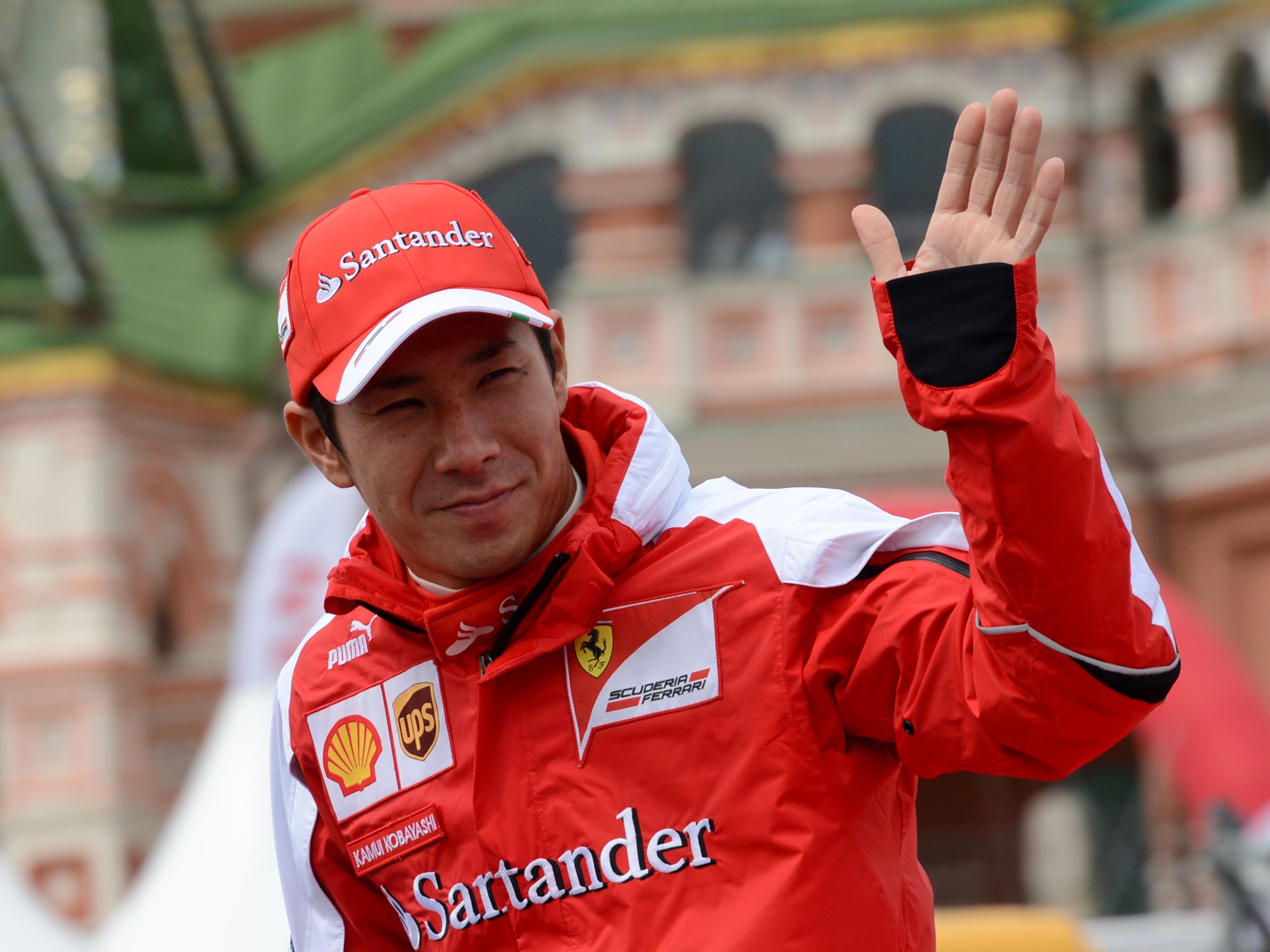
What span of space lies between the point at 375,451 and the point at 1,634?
5627 mm

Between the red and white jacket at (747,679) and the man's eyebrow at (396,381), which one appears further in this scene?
the man's eyebrow at (396,381)

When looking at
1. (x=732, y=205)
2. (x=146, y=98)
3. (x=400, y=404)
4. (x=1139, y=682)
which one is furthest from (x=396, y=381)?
(x=146, y=98)

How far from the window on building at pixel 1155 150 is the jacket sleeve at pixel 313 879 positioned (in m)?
5.33

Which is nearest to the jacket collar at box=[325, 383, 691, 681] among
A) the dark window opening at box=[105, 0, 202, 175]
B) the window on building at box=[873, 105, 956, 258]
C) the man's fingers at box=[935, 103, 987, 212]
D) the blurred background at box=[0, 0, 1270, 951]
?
the man's fingers at box=[935, 103, 987, 212]

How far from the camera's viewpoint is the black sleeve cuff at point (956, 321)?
1.13m

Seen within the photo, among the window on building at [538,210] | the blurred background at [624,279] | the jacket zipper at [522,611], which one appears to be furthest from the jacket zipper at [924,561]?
the window on building at [538,210]

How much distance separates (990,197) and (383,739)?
2.41 feet

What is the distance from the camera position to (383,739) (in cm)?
153

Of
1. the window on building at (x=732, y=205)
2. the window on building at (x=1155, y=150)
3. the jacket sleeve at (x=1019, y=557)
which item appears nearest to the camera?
the jacket sleeve at (x=1019, y=557)

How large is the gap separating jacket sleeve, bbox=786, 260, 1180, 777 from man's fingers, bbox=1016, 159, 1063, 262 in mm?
20

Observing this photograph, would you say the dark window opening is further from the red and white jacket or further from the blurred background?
the red and white jacket

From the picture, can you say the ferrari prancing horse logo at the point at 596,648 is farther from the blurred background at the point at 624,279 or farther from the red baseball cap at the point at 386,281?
the blurred background at the point at 624,279

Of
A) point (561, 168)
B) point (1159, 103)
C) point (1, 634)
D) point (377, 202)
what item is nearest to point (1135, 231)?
point (1159, 103)

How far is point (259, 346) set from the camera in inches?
273
